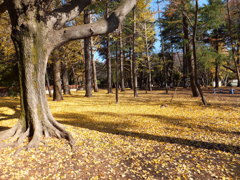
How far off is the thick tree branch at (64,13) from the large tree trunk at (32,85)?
427 millimetres

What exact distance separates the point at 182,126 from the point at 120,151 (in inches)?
130

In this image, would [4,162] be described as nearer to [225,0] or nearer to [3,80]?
[3,80]

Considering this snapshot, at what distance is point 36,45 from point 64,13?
1.32 meters

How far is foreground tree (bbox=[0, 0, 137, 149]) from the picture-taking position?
421 centimetres

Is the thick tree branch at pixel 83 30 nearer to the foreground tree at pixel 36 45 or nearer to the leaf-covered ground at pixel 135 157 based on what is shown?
the foreground tree at pixel 36 45

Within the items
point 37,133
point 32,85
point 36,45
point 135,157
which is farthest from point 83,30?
point 135,157

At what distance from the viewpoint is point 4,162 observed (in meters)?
3.44

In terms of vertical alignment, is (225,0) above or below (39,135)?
above

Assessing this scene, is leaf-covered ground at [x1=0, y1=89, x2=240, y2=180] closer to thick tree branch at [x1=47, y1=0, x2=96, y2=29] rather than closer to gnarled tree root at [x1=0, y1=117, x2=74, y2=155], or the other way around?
gnarled tree root at [x1=0, y1=117, x2=74, y2=155]

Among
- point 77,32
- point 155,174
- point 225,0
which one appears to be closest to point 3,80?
point 77,32

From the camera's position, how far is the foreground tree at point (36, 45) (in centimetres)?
421

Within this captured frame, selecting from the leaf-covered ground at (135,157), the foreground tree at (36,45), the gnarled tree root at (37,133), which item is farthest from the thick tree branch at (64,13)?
the leaf-covered ground at (135,157)

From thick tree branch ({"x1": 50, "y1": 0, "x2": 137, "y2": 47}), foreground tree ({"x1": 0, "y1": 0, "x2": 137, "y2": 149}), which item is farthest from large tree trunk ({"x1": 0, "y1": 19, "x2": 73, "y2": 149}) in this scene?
thick tree branch ({"x1": 50, "y1": 0, "x2": 137, "y2": 47})

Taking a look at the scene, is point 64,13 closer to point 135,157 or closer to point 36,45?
point 36,45
